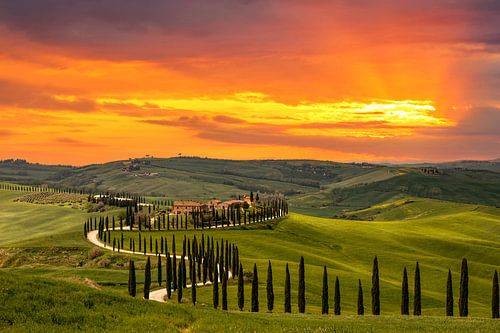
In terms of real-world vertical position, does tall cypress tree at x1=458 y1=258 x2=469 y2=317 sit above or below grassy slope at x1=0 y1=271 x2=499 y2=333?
below

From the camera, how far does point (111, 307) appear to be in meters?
40.9

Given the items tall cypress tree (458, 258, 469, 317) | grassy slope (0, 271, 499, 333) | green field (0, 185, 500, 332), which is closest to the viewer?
grassy slope (0, 271, 499, 333)

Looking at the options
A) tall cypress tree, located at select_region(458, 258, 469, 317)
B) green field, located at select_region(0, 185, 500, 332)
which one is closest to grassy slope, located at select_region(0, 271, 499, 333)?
green field, located at select_region(0, 185, 500, 332)

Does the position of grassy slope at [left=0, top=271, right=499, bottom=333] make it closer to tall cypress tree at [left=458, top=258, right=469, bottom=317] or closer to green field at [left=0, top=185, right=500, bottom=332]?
green field at [left=0, top=185, right=500, bottom=332]

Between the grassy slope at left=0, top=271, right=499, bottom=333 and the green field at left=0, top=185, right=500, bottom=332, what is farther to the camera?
the green field at left=0, top=185, right=500, bottom=332

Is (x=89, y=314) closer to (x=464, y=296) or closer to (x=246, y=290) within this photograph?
(x=464, y=296)

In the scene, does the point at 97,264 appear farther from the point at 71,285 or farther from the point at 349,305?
the point at 71,285

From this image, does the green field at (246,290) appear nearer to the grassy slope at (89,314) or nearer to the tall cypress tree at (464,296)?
the grassy slope at (89,314)

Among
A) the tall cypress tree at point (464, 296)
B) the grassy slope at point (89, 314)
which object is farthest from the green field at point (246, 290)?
the tall cypress tree at point (464, 296)

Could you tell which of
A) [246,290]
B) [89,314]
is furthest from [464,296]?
[89,314]

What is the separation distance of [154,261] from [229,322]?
110344 mm

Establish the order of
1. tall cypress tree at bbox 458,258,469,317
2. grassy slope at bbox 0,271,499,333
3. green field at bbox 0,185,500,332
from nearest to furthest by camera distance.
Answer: grassy slope at bbox 0,271,499,333 < green field at bbox 0,185,500,332 < tall cypress tree at bbox 458,258,469,317

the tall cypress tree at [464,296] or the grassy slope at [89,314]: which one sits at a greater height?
the grassy slope at [89,314]

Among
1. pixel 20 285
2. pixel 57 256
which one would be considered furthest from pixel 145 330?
pixel 57 256
